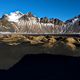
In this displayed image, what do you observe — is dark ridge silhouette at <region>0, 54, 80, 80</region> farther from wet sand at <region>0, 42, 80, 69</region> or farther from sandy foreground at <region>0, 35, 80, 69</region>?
sandy foreground at <region>0, 35, 80, 69</region>

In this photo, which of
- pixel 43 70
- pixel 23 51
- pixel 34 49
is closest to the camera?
pixel 43 70

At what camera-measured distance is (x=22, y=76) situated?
75.9ft

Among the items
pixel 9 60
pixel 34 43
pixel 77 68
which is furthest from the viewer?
pixel 34 43

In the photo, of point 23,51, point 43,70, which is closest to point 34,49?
point 23,51

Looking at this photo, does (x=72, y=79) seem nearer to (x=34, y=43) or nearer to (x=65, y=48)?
(x=65, y=48)

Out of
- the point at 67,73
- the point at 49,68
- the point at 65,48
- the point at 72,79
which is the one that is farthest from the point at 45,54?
the point at 72,79

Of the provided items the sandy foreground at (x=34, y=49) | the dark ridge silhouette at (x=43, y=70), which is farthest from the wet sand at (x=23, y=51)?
the dark ridge silhouette at (x=43, y=70)

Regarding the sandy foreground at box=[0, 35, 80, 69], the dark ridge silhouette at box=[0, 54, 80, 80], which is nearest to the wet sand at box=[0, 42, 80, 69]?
the sandy foreground at box=[0, 35, 80, 69]

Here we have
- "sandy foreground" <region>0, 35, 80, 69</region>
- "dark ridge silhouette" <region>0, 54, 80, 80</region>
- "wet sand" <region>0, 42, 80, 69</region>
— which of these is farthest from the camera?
"sandy foreground" <region>0, 35, 80, 69</region>

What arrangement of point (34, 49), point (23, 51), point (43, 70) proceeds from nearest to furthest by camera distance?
point (43, 70), point (23, 51), point (34, 49)

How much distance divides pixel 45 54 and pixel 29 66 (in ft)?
26.0

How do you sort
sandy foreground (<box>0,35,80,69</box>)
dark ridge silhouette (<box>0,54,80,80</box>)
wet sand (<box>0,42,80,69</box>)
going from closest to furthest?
dark ridge silhouette (<box>0,54,80,80</box>), wet sand (<box>0,42,80,69</box>), sandy foreground (<box>0,35,80,69</box>)

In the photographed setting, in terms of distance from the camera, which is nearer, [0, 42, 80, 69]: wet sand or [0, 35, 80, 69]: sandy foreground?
[0, 42, 80, 69]: wet sand

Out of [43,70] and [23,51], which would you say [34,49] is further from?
[43,70]
